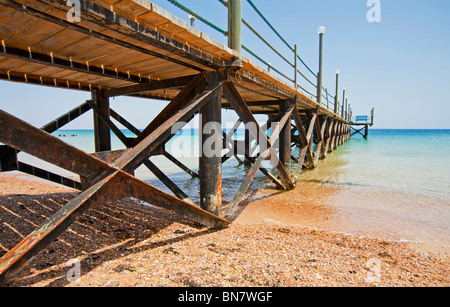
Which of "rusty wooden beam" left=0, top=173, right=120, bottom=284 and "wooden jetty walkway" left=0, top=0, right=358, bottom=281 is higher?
"wooden jetty walkway" left=0, top=0, right=358, bottom=281

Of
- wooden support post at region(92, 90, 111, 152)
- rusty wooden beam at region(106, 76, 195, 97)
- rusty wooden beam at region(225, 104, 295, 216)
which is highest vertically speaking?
rusty wooden beam at region(106, 76, 195, 97)

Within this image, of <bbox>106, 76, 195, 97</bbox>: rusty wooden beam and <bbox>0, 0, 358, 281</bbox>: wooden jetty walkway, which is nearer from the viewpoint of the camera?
<bbox>0, 0, 358, 281</bbox>: wooden jetty walkway

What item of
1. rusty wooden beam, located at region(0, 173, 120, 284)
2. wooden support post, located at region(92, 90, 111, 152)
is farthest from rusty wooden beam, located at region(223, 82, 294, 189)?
wooden support post, located at region(92, 90, 111, 152)

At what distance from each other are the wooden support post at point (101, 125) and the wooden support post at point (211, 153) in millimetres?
2729

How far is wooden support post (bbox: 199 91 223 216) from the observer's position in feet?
11.2

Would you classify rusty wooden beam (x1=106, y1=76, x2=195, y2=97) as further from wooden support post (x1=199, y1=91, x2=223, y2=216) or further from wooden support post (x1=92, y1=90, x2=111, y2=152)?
wooden support post (x1=199, y1=91, x2=223, y2=216)

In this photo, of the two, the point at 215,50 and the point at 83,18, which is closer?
the point at 83,18

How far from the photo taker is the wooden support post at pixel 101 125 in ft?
16.6

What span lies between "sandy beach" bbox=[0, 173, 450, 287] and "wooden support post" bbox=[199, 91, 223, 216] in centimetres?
46

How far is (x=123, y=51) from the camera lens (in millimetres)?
2918

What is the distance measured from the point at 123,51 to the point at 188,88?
3.09ft

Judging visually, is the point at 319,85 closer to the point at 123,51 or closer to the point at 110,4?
the point at 123,51

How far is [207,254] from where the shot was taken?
2795 millimetres
